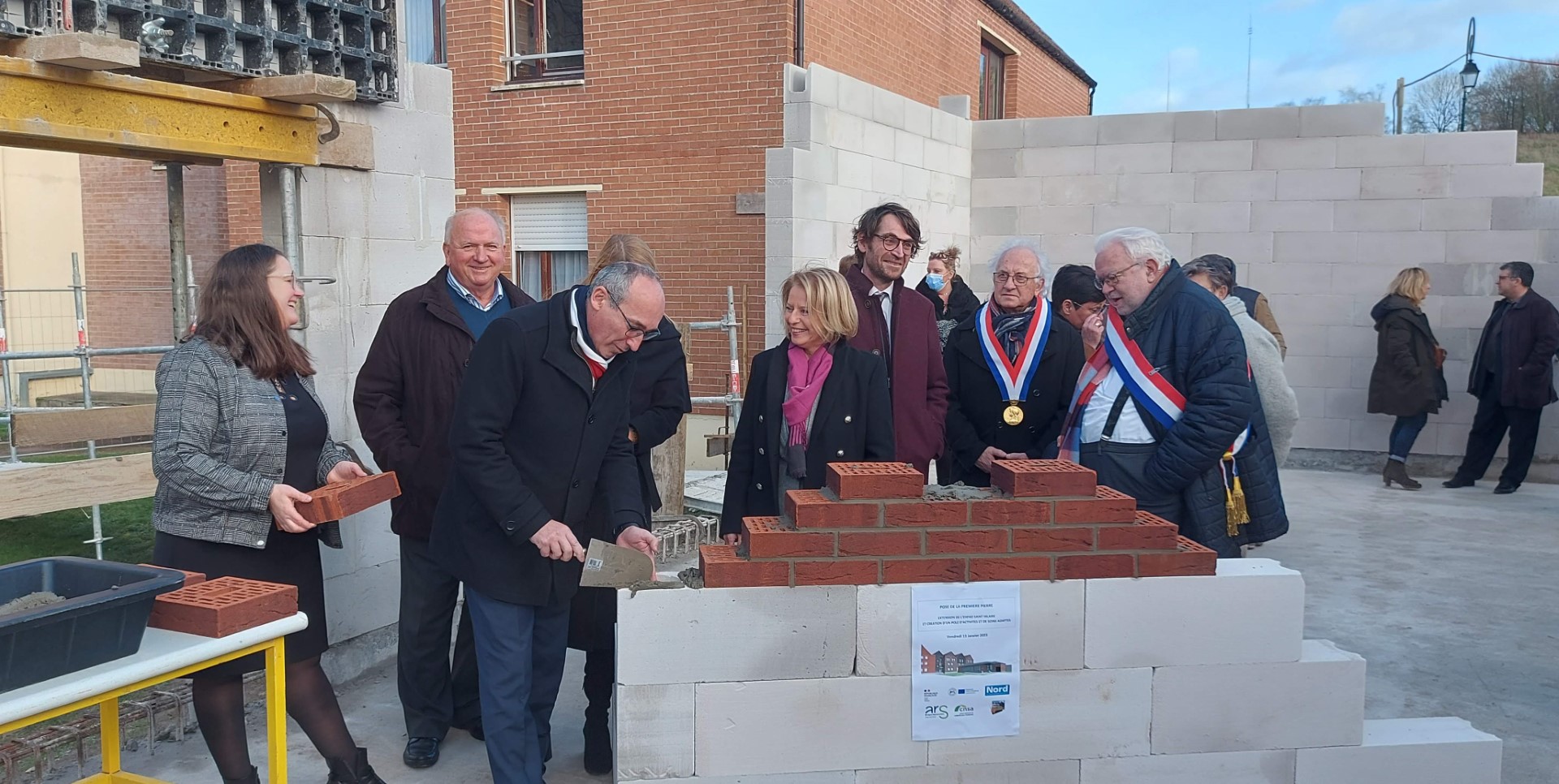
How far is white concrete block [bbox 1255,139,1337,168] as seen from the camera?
1085 cm

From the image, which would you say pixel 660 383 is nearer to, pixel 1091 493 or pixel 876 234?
pixel 876 234

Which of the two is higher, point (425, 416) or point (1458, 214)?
point (1458, 214)

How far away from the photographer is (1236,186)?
11.2 meters

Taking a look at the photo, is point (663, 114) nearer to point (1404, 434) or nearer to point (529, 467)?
point (1404, 434)

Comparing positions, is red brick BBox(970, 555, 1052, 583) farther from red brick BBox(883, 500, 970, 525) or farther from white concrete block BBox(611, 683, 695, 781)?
white concrete block BBox(611, 683, 695, 781)

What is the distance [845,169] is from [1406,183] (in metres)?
5.29

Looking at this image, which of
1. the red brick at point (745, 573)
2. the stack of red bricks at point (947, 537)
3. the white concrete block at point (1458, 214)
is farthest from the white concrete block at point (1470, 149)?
the red brick at point (745, 573)

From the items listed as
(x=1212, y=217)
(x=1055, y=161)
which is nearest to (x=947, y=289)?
(x=1055, y=161)

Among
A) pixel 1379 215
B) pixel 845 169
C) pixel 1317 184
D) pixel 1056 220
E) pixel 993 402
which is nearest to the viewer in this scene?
pixel 993 402

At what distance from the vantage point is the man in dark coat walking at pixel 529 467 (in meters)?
3.40

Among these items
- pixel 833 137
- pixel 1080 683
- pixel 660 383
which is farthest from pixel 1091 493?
pixel 833 137

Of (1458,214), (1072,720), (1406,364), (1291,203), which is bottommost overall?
(1072,720)

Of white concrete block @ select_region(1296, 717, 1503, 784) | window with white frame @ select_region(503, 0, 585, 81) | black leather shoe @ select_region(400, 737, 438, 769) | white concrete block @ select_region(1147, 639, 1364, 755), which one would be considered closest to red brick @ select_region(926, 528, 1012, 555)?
white concrete block @ select_region(1147, 639, 1364, 755)

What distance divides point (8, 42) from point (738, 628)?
2963 mm
